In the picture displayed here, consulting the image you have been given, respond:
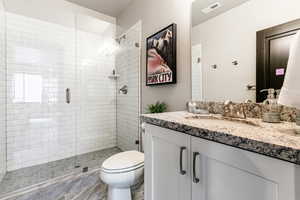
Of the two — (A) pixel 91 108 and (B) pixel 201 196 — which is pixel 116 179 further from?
(A) pixel 91 108

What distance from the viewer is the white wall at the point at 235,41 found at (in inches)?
35.1

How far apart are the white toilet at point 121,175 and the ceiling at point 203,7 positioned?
1301 mm

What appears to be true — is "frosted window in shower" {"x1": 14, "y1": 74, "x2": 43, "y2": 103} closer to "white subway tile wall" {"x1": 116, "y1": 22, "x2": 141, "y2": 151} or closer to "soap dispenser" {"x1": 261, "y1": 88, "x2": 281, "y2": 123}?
"white subway tile wall" {"x1": 116, "y1": 22, "x2": 141, "y2": 151}

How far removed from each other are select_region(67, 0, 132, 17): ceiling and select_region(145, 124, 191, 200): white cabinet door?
2052mm

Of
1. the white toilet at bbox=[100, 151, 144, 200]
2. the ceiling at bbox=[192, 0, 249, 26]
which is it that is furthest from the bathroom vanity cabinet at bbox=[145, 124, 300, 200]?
the ceiling at bbox=[192, 0, 249, 26]

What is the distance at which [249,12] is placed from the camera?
0.99 meters

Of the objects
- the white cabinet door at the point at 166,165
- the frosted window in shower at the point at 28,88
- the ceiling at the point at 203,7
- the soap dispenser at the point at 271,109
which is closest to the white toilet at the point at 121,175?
the white cabinet door at the point at 166,165

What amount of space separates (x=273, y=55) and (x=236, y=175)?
0.73m

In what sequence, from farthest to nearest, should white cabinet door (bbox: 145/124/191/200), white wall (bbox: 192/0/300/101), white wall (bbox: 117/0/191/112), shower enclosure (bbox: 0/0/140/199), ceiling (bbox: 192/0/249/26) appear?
shower enclosure (bbox: 0/0/140/199) < white wall (bbox: 117/0/191/112) < ceiling (bbox: 192/0/249/26) < white wall (bbox: 192/0/300/101) < white cabinet door (bbox: 145/124/191/200)

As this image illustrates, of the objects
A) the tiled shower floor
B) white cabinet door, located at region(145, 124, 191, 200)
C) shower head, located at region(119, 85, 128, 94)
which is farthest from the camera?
shower head, located at region(119, 85, 128, 94)

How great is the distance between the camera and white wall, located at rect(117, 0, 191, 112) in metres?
1.40

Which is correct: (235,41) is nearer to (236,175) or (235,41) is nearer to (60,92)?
(236,175)

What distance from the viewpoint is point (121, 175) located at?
4.12 feet

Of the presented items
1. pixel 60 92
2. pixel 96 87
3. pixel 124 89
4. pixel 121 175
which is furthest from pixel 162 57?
pixel 60 92
